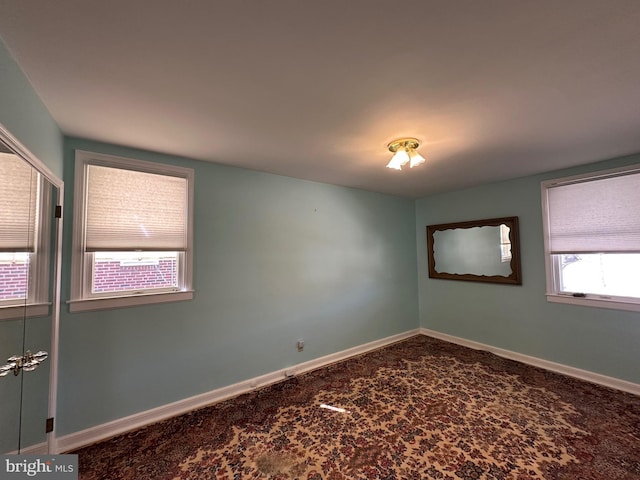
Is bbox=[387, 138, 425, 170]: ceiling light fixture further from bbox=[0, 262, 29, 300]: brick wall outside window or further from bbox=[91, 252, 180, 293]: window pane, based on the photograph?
bbox=[0, 262, 29, 300]: brick wall outside window

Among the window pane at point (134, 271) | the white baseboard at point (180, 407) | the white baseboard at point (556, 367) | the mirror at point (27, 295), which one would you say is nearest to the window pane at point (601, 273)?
the white baseboard at point (556, 367)

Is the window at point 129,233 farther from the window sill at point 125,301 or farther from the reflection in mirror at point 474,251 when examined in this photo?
the reflection in mirror at point 474,251

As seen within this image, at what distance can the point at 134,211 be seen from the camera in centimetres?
228

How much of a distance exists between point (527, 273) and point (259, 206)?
3571 millimetres

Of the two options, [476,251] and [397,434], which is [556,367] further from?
[397,434]

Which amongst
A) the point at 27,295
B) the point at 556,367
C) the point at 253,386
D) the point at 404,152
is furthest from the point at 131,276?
the point at 556,367

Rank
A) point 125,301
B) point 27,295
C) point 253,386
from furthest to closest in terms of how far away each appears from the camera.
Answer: point 253,386 < point 125,301 < point 27,295

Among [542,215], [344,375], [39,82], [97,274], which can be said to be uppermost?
[39,82]

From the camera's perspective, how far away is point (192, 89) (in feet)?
4.93

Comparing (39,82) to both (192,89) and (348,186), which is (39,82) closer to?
(192,89)

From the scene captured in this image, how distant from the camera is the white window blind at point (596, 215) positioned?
105 inches

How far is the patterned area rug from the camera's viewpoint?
1.74 metres

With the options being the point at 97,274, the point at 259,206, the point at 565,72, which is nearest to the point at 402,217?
the point at 259,206

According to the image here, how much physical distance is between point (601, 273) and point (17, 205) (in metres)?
5.07
